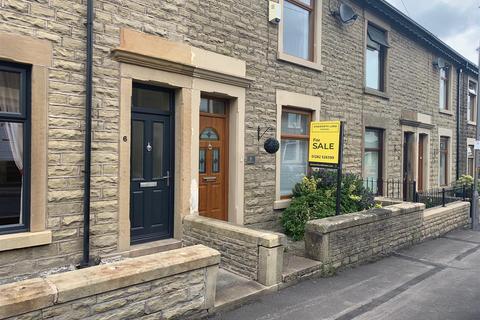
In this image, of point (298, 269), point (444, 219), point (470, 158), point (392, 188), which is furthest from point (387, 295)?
point (470, 158)

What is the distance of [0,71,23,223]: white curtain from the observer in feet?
14.7

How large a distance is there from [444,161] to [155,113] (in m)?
14.0

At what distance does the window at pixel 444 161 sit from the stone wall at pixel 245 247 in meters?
13.3

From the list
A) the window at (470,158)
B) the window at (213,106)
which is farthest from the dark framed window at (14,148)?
A: the window at (470,158)

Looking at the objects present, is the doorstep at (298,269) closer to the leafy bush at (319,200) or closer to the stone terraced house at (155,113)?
the leafy bush at (319,200)

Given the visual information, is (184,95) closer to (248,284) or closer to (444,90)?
(248,284)

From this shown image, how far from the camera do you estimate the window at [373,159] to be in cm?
1105

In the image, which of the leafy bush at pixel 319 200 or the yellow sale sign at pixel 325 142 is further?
the leafy bush at pixel 319 200

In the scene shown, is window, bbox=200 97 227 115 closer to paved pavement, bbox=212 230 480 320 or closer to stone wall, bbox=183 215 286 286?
stone wall, bbox=183 215 286 286

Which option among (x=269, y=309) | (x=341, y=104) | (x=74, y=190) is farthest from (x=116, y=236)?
(x=341, y=104)

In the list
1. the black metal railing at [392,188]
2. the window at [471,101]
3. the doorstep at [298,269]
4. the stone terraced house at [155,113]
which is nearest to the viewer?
the stone terraced house at [155,113]

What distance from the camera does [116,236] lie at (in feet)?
17.4

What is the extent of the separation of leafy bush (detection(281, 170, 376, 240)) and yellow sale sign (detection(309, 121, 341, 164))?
3.66 feet

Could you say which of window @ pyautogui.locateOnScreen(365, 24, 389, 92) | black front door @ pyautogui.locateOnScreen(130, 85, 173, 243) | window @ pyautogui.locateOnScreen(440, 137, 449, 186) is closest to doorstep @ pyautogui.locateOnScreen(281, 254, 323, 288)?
black front door @ pyautogui.locateOnScreen(130, 85, 173, 243)
